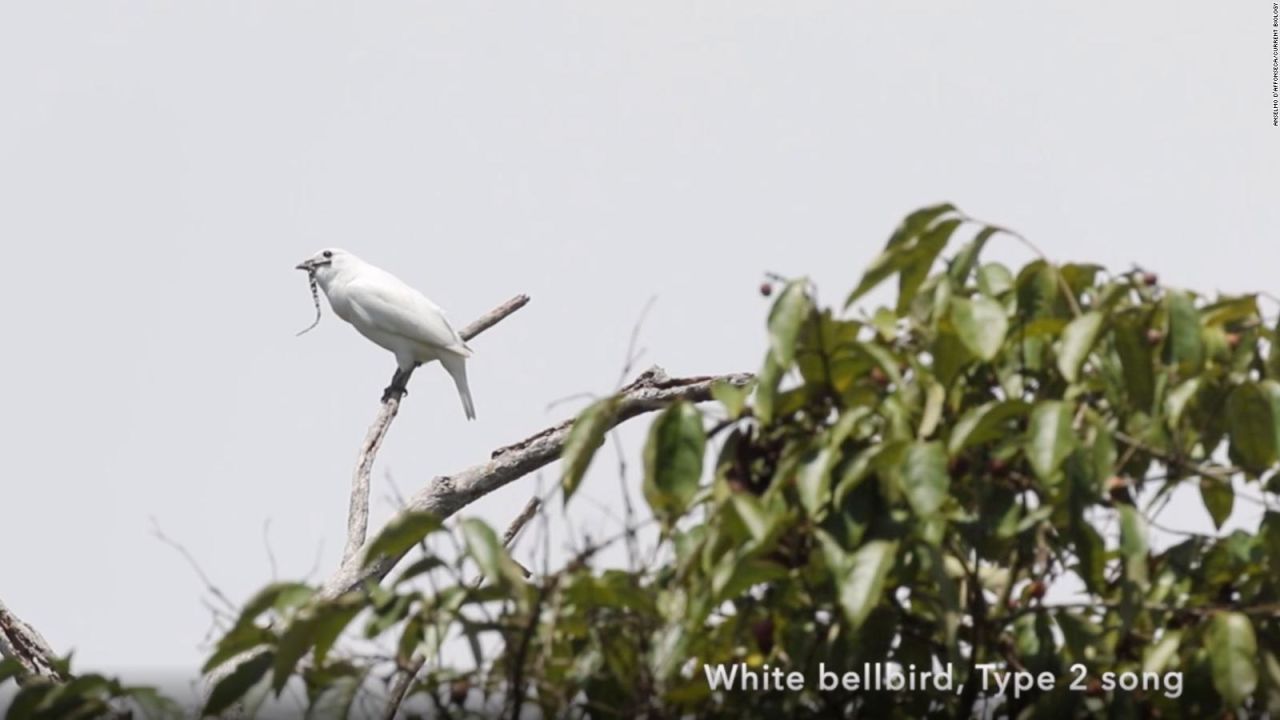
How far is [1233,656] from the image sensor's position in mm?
2248

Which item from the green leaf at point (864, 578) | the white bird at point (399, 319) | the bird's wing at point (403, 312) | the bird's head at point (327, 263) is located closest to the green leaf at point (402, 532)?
the green leaf at point (864, 578)

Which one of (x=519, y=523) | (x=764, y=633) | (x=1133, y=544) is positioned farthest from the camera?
(x=519, y=523)

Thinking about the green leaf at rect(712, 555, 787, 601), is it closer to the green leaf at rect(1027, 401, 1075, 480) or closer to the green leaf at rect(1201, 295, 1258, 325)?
the green leaf at rect(1027, 401, 1075, 480)

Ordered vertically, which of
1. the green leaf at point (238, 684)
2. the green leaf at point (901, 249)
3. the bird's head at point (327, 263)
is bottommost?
the green leaf at point (238, 684)

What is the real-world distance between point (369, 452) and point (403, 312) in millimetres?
4762

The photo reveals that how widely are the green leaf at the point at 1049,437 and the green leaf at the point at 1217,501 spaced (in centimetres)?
44

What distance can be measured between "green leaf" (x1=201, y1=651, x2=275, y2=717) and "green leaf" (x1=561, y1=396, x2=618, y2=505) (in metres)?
0.43

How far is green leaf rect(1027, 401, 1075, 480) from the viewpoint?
225 cm

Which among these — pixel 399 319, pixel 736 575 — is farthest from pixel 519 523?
pixel 399 319

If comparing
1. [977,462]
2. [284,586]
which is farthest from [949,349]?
[284,586]

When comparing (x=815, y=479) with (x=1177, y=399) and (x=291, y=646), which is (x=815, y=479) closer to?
(x=1177, y=399)

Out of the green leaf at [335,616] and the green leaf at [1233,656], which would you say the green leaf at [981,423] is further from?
the green leaf at [335,616]

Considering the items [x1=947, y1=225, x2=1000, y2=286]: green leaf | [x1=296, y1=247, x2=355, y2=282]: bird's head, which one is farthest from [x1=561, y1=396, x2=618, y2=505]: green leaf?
[x1=296, y1=247, x2=355, y2=282]: bird's head

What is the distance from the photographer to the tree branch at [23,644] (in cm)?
521
